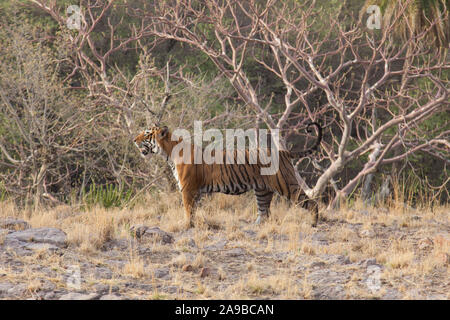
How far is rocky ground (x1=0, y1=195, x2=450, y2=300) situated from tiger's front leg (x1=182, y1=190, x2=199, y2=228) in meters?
0.13

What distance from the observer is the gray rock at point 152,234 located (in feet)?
21.6

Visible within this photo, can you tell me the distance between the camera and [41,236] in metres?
6.29

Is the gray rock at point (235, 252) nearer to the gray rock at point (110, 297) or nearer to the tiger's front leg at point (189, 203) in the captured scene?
the tiger's front leg at point (189, 203)

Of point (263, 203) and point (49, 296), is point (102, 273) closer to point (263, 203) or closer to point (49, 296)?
point (49, 296)

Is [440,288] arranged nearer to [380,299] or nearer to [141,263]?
[380,299]

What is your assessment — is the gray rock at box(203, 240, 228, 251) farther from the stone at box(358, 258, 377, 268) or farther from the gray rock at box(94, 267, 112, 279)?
the stone at box(358, 258, 377, 268)

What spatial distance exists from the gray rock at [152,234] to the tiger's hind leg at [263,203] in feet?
4.72

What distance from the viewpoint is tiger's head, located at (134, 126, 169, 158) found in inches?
291

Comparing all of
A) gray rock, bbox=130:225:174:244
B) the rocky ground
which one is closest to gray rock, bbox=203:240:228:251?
the rocky ground

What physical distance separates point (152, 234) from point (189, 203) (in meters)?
0.73

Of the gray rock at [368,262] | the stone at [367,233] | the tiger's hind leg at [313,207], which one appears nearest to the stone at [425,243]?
the stone at [367,233]

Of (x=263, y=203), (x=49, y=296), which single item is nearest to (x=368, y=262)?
(x=263, y=203)

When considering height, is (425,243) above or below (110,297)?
above

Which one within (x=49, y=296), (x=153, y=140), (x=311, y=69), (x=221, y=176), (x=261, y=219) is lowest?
(x=49, y=296)
